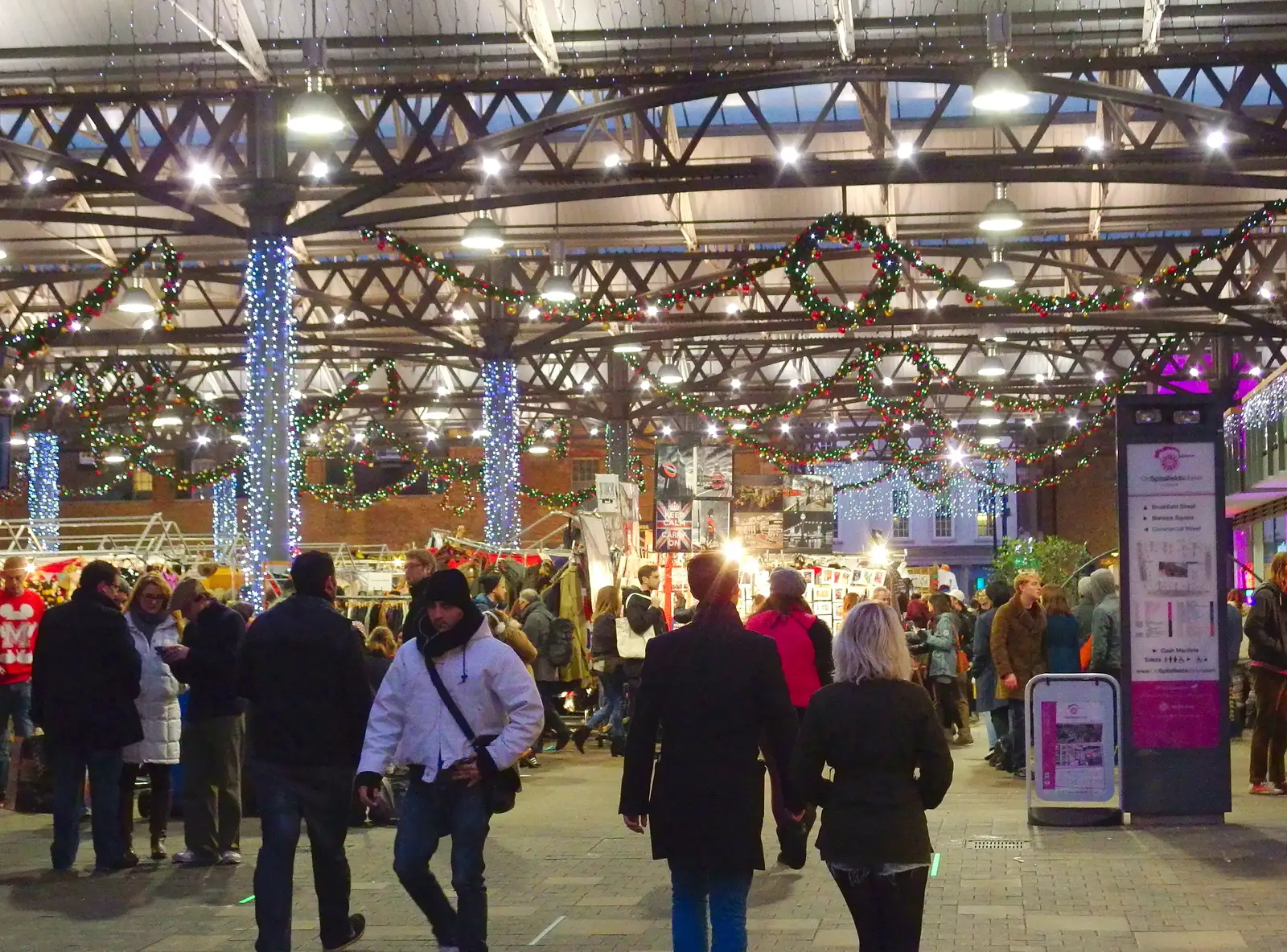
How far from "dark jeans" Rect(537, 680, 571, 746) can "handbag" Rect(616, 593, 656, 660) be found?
83 centimetres

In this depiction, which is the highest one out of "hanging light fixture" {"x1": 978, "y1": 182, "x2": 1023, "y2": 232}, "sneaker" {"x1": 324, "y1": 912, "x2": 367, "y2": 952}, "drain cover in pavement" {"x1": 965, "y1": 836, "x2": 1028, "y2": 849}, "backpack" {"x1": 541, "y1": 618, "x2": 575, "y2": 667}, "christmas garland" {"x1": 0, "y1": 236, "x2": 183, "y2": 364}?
"hanging light fixture" {"x1": 978, "y1": 182, "x2": 1023, "y2": 232}

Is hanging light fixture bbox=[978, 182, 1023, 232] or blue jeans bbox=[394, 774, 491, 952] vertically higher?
hanging light fixture bbox=[978, 182, 1023, 232]

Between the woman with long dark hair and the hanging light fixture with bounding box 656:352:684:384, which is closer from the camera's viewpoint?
the woman with long dark hair

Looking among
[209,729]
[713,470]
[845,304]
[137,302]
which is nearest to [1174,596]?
[209,729]

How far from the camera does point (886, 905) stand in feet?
18.6

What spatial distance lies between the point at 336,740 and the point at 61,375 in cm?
2683

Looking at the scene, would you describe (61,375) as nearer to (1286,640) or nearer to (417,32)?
(417,32)

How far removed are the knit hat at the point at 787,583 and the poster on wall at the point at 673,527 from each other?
12.2 metres

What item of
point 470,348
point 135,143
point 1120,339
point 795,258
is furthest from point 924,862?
point 1120,339

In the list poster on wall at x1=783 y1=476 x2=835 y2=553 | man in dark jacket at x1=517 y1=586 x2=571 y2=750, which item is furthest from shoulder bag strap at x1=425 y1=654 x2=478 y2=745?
poster on wall at x1=783 y1=476 x2=835 y2=553

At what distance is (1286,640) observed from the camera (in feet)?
41.6

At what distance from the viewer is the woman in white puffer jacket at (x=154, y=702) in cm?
1070

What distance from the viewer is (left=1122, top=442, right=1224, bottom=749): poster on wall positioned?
1106 centimetres

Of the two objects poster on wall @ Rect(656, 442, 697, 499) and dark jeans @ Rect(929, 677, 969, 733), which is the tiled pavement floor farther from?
poster on wall @ Rect(656, 442, 697, 499)
